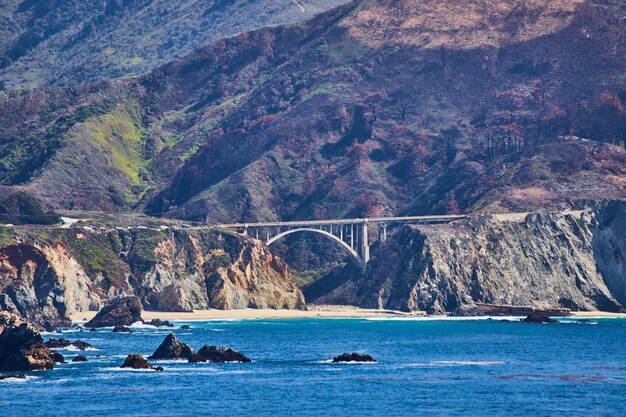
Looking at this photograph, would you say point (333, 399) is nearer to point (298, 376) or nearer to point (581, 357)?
point (298, 376)

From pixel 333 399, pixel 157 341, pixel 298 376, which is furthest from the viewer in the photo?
pixel 157 341

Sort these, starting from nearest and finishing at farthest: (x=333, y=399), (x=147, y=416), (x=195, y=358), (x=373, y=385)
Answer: (x=147, y=416) → (x=333, y=399) → (x=373, y=385) → (x=195, y=358)

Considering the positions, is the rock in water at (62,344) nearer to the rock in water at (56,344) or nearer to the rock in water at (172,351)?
the rock in water at (56,344)

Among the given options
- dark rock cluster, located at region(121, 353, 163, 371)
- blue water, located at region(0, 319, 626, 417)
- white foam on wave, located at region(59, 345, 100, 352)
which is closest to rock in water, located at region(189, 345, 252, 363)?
blue water, located at region(0, 319, 626, 417)

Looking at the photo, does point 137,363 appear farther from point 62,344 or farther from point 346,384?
point 62,344

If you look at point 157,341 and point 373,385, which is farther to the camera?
point 157,341

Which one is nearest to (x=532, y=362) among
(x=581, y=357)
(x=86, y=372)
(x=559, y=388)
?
(x=581, y=357)
